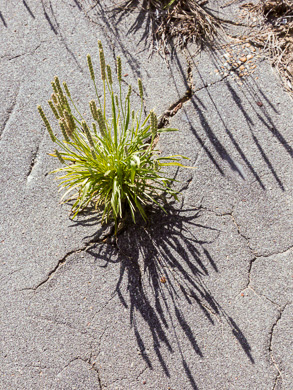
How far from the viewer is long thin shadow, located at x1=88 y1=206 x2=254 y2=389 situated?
2.30 metres

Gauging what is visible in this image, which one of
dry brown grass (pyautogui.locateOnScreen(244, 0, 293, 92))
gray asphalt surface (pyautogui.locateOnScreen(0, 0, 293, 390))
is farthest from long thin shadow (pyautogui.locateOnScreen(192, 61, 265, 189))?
dry brown grass (pyautogui.locateOnScreen(244, 0, 293, 92))

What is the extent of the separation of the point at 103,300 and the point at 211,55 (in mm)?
2270

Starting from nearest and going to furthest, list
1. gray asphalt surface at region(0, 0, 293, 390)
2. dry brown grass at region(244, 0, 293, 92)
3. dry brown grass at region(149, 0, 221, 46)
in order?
gray asphalt surface at region(0, 0, 293, 390) < dry brown grass at region(244, 0, 293, 92) < dry brown grass at region(149, 0, 221, 46)

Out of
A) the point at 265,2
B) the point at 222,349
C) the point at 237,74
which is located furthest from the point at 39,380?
the point at 265,2

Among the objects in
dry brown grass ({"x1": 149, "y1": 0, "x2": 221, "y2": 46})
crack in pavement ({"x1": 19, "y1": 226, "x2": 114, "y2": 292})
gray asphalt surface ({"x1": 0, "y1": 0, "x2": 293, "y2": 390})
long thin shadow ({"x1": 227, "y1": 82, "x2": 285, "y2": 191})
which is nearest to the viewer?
gray asphalt surface ({"x1": 0, "y1": 0, "x2": 293, "y2": 390})

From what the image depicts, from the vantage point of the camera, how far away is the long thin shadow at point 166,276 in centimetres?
230

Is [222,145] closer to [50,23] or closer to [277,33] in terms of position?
[277,33]

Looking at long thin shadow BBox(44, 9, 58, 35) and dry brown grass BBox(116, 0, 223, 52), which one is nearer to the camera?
dry brown grass BBox(116, 0, 223, 52)

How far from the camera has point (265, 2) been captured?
11.5ft

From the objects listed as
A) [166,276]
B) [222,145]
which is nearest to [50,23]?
[222,145]

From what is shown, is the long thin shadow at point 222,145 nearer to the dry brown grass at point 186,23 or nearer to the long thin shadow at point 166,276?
the long thin shadow at point 166,276

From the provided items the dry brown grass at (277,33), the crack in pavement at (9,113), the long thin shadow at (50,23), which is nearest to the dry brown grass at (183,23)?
the dry brown grass at (277,33)

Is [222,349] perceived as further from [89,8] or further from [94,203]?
[89,8]

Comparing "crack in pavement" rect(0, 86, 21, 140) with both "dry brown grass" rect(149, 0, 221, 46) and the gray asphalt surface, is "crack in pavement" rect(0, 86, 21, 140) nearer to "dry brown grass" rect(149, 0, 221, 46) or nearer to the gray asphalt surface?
the gray asphalt surface
